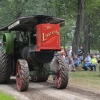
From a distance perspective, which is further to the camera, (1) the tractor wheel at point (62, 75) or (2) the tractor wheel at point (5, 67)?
(2) the tractor wheel at point (5, 67)

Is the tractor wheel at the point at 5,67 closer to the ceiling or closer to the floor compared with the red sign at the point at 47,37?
closer to the floor

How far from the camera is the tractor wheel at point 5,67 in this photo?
11617mm

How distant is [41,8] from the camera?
29.9 metres

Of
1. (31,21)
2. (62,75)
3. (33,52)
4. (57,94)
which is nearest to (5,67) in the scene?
(33,52)

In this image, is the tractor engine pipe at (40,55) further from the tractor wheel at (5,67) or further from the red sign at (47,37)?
the tractor wheel at (5,67)

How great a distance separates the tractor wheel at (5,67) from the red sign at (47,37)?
229 centimetres

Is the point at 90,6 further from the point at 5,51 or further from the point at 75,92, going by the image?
the point at 75,92

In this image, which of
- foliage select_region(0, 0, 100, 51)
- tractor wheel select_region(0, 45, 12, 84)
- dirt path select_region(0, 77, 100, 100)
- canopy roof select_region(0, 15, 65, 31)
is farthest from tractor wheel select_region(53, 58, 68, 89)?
foliage select_region(0, 0, 100, 51)

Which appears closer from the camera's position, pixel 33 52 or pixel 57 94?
pixel 57 94

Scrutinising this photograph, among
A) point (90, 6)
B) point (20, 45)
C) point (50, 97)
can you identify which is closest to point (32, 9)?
point (90, 6)

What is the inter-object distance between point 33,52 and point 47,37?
2.48 ft

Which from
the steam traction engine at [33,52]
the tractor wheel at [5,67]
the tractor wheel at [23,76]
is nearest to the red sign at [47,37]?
the steam traction engine at [33,52]

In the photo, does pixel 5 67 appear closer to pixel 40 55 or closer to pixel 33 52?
pixel 33 52

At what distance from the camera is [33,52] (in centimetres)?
1012
